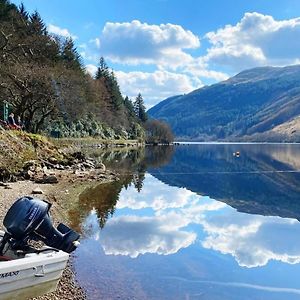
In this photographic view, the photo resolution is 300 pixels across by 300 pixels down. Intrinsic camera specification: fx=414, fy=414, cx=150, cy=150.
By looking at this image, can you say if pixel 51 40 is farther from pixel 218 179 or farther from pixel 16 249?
pixel 16 249

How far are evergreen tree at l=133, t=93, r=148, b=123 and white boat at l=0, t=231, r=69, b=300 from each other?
14938 cm

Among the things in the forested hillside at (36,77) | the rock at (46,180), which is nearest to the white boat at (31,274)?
the rock at (46,180)

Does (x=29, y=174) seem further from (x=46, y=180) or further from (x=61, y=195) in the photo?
(x=61, y=195)

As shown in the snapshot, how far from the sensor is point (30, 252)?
962 cm

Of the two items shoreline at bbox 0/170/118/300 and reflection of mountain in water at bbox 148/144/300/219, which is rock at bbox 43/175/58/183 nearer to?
shoreline at bbox 0/170/118/300

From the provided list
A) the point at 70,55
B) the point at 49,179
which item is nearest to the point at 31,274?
the point at 49,179

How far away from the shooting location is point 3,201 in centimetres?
1908

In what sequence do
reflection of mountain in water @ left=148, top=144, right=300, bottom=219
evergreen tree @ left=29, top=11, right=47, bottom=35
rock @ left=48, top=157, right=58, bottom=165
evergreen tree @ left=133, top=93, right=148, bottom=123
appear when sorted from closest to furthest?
reflection of mountain in water @ left=148, top=144, right=300, bottom=219, rock @ left=48, top=157, right=58, bottom=165, evergreen tree @ left=29, top=11, right=47, bottom=35, evergreen tree @ left=133, top=93, right=148, bottom=123

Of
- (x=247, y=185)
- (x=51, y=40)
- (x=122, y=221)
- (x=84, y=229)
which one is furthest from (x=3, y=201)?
(x=51, y=40)

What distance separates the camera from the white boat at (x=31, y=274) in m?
8.63

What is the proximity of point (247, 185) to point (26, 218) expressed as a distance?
3200cm

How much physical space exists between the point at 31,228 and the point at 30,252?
71 centimetres

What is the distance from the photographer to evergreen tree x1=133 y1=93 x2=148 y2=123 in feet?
522

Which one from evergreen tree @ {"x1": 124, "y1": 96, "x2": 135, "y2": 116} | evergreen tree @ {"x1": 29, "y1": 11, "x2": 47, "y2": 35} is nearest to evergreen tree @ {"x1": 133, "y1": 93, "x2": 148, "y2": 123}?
evergreen tree @ {"x1": 124, "y1": 96, "x2": 135, "y2": 116}
